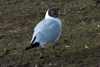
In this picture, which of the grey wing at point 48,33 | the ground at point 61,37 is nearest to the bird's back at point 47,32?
the grey wing at point 48,33

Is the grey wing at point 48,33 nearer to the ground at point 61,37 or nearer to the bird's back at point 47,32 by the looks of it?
the bird's back at point 47,32

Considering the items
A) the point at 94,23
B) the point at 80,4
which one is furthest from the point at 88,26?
the point at 80,4

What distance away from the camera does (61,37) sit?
6.16m

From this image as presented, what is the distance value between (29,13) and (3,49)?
1993 mm

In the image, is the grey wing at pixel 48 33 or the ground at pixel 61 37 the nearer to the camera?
the grey wing at pixel 48 33

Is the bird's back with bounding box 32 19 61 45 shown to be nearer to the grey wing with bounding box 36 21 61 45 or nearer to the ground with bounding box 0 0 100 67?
the grey wing with bounding box 36 21 61 45

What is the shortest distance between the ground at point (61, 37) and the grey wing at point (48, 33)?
1.36 feet

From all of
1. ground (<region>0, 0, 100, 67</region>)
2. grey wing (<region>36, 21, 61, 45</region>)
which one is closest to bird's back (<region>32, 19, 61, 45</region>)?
grey wing (<region>36, 21, 61, 45</region>)

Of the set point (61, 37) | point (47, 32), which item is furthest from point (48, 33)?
point (61, 37)

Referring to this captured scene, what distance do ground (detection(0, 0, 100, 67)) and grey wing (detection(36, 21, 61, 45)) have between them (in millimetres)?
415

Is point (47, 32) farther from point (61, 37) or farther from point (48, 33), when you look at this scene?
point (61, 37)

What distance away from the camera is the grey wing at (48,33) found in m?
5.02

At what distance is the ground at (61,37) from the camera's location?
204 inches

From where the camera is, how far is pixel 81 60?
5.10 m
